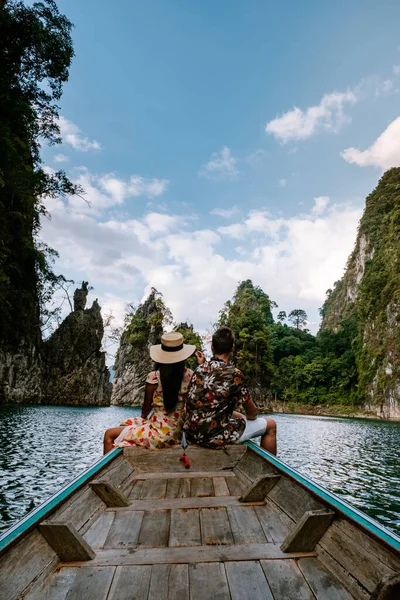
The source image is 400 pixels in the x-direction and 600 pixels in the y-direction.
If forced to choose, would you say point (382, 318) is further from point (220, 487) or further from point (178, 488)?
point (178, 488)

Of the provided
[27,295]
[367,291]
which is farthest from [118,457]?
[367,291]

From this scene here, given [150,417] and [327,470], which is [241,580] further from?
[327,470]

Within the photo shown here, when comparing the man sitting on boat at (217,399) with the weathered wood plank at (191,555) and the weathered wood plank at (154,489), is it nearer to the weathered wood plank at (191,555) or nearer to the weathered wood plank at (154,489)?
the weathered wood plank at (154,489)

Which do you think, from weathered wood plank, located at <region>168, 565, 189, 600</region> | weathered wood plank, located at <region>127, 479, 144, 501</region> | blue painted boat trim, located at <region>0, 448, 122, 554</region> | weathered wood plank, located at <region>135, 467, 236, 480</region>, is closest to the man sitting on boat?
weathered wood plank, located at <region>135, 467, 236, 480</region>

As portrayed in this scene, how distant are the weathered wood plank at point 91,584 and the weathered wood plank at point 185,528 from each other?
48 centimetres

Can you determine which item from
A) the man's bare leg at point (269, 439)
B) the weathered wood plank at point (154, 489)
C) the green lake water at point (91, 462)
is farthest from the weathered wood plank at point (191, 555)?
the green lake water at point (91, 462)

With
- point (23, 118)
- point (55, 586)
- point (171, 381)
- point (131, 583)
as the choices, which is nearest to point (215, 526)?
point (131, 583)

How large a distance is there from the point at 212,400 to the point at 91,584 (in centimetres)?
209

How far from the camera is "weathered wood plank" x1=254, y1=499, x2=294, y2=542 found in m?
2.35

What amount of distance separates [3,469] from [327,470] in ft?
26.6

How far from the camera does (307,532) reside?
6.75 ft

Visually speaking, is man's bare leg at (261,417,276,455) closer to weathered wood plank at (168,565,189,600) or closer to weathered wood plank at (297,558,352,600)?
weathered wood plank at (297,558,352,600)

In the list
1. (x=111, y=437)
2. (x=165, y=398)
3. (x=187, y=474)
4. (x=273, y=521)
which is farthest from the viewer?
(x=111, y=437)

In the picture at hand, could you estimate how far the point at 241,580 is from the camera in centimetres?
182
